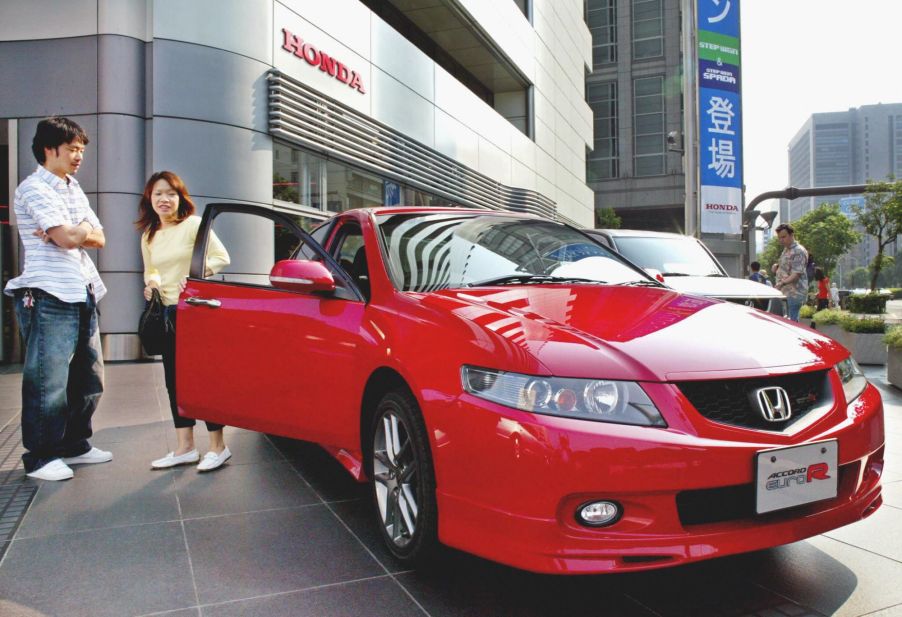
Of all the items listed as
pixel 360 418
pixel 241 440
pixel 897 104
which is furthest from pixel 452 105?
pixel 897 104

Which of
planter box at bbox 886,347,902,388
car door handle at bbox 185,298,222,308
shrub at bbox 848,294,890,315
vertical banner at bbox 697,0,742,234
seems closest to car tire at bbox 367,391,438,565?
car door handle at bbox 185,298,222,308

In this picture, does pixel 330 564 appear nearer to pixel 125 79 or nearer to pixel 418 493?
pixel 418 493

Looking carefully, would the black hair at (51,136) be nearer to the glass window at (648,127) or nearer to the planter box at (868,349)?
the planter box at (868,349)

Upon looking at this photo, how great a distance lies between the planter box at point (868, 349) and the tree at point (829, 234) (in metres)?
58.2

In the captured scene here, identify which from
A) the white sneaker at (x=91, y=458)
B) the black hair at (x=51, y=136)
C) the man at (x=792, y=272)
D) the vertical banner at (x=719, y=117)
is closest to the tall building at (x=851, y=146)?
the vertical banner at (x=719, y=117)

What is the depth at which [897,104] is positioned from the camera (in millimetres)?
173000

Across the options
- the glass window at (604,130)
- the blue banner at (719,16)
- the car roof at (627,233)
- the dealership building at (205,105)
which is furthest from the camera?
the glass window at (604,130)

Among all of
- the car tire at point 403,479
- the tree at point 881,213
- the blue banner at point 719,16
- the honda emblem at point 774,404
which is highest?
the blue banner at point 719,16

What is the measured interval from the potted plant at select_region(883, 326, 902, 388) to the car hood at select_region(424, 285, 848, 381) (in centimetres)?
584

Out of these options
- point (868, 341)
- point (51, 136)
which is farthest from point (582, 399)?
point (868, 341)

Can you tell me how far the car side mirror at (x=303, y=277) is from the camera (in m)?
3.21

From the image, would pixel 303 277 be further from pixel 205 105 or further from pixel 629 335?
pixel 205 105

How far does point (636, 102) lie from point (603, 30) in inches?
232

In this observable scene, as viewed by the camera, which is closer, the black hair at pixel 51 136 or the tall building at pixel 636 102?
the black hair at pixel 51 136
